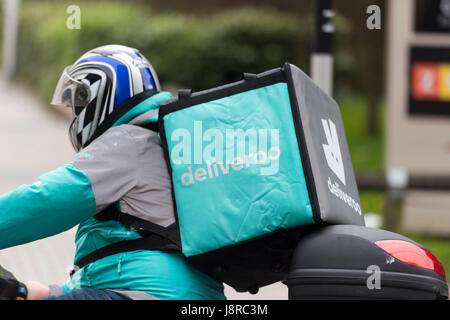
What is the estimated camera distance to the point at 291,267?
2.55 m

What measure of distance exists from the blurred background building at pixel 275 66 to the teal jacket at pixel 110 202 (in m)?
3.04

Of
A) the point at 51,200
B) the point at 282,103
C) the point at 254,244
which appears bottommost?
the point at 254,244

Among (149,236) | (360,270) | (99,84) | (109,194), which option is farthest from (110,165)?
(360,270)

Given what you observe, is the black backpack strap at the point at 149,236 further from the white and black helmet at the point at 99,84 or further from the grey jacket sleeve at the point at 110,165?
the white and black helmet at the point at 99,84

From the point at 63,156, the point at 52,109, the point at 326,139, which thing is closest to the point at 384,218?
the point at 326,139

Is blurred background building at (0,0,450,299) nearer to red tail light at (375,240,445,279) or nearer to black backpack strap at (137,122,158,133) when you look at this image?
black backpack strap at (137,122,158,133)

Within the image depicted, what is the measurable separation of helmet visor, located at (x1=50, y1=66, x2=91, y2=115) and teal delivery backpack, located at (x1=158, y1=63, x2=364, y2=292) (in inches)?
14.1

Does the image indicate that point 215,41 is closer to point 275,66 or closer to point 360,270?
point 275,66

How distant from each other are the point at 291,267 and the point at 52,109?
53.2 feet

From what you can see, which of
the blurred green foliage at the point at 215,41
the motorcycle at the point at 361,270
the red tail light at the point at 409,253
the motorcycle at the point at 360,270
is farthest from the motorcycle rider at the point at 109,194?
the blurred green foliage at the point at 215,41

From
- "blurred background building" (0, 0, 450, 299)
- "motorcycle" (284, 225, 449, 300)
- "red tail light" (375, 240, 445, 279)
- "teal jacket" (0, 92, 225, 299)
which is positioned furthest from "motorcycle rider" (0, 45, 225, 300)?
"blurred background building" (0, 0, 450, 299)

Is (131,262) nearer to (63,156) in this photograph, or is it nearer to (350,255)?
(350,255)

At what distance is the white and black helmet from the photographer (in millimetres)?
2896

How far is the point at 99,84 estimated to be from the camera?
2.89 meters
